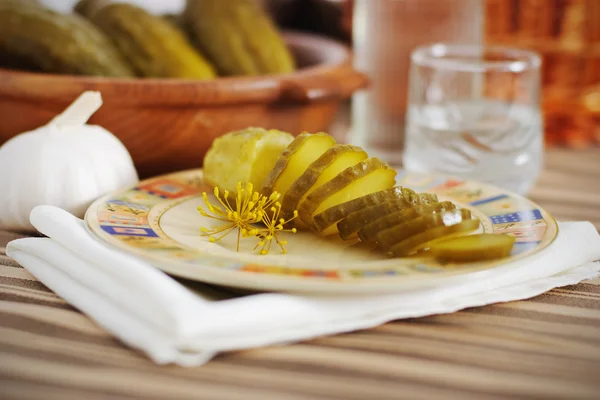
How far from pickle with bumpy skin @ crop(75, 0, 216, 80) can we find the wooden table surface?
1.60ft

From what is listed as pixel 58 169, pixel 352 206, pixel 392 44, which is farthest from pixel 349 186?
pixel 392 44

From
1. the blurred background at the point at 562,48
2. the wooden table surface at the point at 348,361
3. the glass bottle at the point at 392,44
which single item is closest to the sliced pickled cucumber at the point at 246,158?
the wooden table surface at the point at 348,361

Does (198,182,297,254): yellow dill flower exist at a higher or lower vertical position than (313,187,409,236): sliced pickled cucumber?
lower

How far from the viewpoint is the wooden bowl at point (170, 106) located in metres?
0.91

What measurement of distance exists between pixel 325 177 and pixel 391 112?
1.82ft

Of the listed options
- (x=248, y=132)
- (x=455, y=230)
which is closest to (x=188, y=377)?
(x=455, y=230)

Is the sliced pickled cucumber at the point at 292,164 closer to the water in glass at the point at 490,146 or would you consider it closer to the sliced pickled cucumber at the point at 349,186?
the sliced pickled cucumber at the point at 349,186

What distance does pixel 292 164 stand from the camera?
0.74m

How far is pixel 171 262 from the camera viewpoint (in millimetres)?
606

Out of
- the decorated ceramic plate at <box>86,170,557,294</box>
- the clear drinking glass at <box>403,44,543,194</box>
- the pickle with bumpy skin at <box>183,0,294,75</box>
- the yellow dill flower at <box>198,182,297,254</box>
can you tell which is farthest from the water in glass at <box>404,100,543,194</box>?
the yellow dill flower at <box>198,182,297,254</box>

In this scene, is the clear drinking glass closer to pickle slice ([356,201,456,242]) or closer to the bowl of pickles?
the bowl of pickles

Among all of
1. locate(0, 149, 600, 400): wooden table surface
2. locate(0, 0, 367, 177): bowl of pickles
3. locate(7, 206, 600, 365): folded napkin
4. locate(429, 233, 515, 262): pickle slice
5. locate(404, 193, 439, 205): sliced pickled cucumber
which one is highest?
locate(0, 0, 367, 177): bowl of pickles

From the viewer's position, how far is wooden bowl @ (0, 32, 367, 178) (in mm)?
913

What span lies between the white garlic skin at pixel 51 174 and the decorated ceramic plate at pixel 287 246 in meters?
0.04
